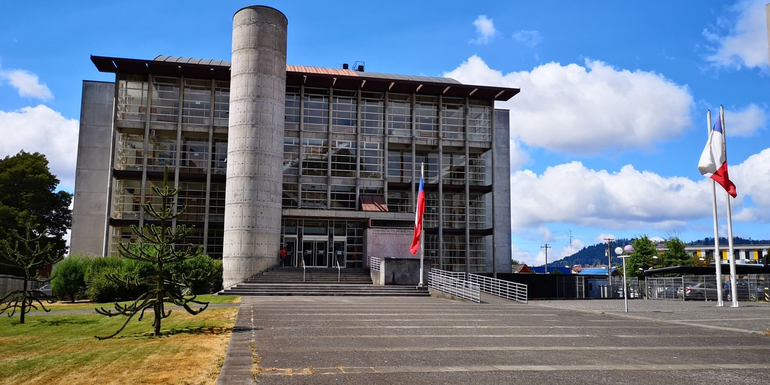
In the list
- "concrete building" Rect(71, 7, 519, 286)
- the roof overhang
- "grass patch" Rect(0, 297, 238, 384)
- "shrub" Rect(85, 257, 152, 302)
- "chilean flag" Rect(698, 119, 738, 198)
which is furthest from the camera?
the roof overhang

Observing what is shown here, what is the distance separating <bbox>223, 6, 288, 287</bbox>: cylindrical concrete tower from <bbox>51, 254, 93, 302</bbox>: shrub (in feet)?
28.3

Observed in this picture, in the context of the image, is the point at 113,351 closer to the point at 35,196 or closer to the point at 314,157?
the point at 314,157

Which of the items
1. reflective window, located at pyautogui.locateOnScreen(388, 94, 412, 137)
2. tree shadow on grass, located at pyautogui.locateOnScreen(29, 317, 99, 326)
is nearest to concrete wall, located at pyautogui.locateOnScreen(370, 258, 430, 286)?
reflective window, located at pyautogui.locateOnScreen(388, 94, 412, 137)

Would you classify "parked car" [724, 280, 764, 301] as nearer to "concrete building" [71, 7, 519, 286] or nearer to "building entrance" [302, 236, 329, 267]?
"concrete building" [71, 7, 519, 286]

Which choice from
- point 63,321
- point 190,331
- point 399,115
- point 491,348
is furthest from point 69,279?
point 399,115

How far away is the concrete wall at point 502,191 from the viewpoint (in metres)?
47.5

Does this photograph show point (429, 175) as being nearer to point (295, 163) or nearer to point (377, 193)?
point (377, 193)

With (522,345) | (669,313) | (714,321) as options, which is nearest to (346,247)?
(669,313)

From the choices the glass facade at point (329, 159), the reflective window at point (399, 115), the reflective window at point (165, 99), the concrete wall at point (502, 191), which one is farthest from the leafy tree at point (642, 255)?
the reflective window at point (165, 99)

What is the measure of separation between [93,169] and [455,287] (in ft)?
98.4

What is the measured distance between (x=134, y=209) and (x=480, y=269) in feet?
85.1

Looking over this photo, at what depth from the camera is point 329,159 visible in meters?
43.0

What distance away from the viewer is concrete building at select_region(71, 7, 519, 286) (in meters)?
36.5

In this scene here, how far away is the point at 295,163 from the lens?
1684 inches
